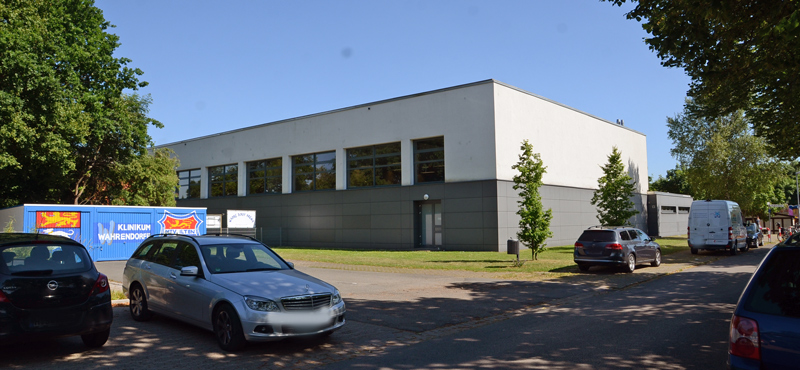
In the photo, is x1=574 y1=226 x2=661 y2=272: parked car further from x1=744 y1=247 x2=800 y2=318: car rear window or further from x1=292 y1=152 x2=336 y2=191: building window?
x1=292 y1=152 x2=336 y2=191: building window

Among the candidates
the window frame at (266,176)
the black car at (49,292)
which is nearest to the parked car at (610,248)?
the black car at (49,292)

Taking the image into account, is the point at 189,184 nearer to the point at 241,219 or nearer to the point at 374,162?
the point at 241,219

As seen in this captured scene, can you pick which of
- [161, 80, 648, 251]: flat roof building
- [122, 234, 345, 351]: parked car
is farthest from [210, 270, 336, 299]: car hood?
[161, 80, 648, 251]: flat roof building

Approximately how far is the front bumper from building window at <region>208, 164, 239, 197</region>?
36.6 meters

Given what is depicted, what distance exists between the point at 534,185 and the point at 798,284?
17763 mm

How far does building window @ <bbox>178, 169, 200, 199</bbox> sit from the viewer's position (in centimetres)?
4539

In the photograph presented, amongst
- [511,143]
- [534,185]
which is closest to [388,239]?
[511,143]

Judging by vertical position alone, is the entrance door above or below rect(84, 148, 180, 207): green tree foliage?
below

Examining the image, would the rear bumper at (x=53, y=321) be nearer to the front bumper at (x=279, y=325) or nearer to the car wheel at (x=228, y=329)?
the car wheel at (x=228, y=329)

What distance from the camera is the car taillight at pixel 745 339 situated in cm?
367

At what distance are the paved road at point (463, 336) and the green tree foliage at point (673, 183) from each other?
74525mm

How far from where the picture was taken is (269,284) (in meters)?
7.24

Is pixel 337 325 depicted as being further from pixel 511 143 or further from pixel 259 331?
pixel 511 143

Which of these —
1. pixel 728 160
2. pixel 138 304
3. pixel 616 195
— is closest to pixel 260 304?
pixel 138 304
